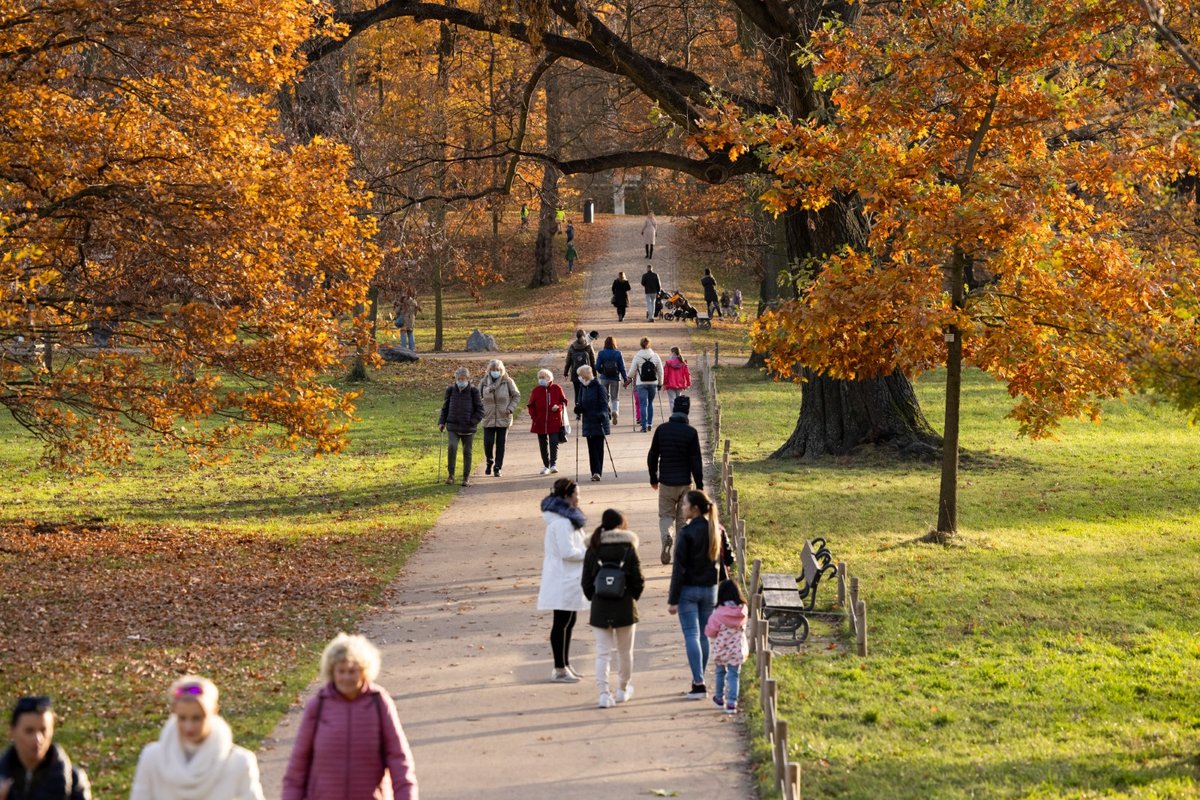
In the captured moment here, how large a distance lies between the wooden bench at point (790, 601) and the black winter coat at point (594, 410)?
6742mm

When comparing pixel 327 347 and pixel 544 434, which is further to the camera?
pixel 544 434

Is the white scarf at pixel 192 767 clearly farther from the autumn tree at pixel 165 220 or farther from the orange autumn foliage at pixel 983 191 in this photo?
the orange autumn foliage at pixel 983 191

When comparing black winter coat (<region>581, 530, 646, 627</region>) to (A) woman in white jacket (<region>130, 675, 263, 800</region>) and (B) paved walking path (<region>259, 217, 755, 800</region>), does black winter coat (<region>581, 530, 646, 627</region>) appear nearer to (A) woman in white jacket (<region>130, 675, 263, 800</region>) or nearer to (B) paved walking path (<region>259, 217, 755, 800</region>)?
(B) paved walking path (<region>259, 217, 755, 800</region>)

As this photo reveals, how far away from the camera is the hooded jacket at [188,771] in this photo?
5.66m

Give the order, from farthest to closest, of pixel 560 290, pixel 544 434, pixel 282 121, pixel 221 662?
pixel 560 290
pixel 282 121
pixel 544 434
pixel 221 662

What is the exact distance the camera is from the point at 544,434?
20.6 metres

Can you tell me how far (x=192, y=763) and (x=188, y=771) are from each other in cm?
3

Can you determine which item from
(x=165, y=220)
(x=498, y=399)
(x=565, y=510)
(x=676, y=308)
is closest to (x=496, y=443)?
(x=498, y=399)

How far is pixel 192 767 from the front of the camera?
565cm

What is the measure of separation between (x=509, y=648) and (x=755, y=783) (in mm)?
3752

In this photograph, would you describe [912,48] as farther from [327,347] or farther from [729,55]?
[729,55]

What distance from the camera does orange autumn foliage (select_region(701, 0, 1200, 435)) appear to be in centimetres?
1480

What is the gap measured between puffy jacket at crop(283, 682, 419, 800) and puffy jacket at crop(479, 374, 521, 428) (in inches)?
569

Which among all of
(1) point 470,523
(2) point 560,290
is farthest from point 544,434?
(2) point 560,290
